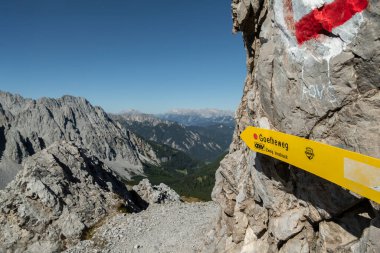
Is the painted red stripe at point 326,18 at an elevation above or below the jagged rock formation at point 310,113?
above

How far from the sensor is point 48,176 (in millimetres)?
60875

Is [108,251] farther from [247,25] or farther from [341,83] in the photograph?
[341,83]

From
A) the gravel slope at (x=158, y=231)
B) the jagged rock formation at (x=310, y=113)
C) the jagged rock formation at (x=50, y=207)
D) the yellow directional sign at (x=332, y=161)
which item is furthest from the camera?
the jagged rock formation at (x=50, y=207)

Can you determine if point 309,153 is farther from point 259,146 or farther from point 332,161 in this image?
point 259,146

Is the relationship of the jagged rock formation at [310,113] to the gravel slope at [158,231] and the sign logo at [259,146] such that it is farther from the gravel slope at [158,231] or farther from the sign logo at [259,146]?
the gravel slope at [158,231]

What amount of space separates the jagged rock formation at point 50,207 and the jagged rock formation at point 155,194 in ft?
47.1

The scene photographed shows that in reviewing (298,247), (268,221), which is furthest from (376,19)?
(268,221)

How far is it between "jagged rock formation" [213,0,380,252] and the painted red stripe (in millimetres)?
46

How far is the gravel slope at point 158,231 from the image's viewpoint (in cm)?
3584

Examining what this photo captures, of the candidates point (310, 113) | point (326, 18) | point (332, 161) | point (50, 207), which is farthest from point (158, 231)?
point (326, 18)

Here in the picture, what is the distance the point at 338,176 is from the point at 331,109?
114 inches

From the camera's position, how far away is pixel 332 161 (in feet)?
42.9

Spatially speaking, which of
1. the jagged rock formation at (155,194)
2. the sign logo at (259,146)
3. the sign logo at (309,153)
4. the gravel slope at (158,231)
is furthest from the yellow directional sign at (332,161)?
the jagged rock formation at (155,194)

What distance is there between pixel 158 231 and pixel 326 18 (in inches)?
1254
